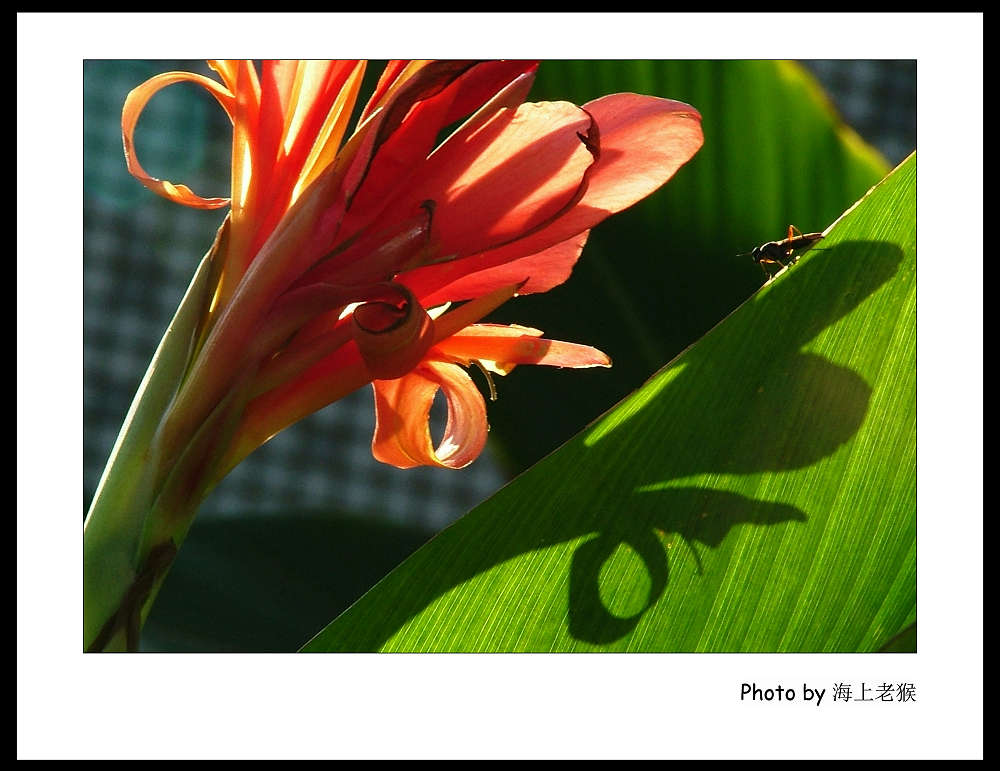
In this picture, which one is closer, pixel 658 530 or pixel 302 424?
pixel 658 530

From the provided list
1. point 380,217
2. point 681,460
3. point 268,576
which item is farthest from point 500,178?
point 268,576

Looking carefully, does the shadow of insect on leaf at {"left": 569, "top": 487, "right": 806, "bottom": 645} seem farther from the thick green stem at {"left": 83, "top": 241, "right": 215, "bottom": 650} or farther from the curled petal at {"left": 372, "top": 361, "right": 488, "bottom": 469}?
the thick green stem at {"left": 83, "top": 241, "right": 215, "bottom": 650}

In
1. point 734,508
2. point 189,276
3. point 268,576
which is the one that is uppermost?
point 189,276

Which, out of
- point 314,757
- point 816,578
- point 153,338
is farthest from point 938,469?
point 153,338

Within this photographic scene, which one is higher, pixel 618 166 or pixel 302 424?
pixel 618 166

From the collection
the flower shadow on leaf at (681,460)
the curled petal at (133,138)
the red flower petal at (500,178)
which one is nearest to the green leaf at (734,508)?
the flower shadow on leaf at (681,460)

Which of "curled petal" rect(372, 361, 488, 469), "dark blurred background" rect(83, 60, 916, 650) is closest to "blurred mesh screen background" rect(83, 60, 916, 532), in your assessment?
"dark blurred background" rect(83, 60, 916, 650)

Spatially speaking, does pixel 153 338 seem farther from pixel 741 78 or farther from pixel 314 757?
pixel 741 78

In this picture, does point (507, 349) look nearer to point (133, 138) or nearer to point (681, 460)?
point (681, 460)
